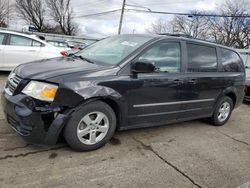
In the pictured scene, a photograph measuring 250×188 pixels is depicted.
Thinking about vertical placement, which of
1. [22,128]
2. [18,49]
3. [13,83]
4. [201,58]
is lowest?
[22,128]

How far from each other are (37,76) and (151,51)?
1.77m

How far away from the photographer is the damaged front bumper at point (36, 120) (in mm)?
3359

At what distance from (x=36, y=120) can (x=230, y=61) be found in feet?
14.1

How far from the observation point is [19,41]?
338 inches

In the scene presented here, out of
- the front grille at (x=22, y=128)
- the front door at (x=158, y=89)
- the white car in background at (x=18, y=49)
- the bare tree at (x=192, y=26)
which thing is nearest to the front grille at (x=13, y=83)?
the front grille at (x=22, y=128)

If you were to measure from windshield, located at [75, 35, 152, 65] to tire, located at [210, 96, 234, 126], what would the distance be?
230 cm

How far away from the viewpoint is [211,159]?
409 centimetres

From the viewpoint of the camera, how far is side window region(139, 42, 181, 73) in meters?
4.29

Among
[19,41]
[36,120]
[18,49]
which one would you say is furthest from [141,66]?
[19,41]

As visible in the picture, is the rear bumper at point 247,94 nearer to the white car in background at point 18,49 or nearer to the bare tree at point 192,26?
the white car in background at point 18,49

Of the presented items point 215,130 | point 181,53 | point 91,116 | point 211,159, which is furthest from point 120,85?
point 215,130

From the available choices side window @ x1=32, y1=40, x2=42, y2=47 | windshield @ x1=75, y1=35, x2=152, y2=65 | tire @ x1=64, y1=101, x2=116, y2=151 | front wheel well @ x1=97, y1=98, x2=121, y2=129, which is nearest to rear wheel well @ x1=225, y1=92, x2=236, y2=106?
windshield @ x1=75, y1=35, x2=152, y2=65

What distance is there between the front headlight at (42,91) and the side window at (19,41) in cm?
570

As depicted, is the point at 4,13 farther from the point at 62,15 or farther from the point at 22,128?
the point at 22,128
